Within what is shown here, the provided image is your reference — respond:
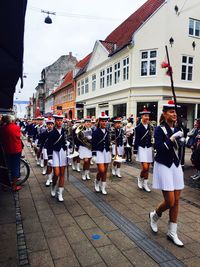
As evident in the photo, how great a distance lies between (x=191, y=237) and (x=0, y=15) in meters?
4.41

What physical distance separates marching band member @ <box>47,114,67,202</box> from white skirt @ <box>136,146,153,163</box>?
6.94ft

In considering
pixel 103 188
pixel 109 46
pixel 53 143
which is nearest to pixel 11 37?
pixel 53 143

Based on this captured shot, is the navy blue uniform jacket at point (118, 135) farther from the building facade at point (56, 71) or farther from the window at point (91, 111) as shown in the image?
the building facade at point (56, 71)

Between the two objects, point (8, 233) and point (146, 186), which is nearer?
point (8, 233)

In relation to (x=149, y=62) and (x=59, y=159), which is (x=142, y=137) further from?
(x=149, y=62)

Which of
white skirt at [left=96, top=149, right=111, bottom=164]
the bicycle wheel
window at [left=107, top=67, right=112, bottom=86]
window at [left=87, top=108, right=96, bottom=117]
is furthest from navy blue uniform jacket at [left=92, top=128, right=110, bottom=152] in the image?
window at [left=87, top=108, right=96, bottom=117]

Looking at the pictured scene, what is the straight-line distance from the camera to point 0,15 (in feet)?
10.9

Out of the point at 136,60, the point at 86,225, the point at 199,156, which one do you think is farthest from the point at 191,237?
the point at 136,60

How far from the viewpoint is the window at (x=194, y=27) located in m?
19.6

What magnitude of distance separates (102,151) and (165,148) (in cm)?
275

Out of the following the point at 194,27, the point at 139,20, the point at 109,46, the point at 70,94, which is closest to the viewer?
the point at 194,27

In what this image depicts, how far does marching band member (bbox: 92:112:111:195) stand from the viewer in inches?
252

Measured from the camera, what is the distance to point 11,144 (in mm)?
6504

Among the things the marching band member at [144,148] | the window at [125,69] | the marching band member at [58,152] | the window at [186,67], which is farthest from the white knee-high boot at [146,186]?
the window at [186,67]
